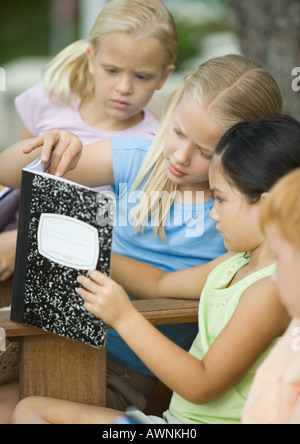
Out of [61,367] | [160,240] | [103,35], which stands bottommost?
[61,367]

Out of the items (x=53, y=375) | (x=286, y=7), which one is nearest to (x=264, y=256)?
(x=53, y=375)

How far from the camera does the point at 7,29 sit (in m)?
12.1

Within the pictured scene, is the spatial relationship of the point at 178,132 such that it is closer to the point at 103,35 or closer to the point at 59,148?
the point at 59,148

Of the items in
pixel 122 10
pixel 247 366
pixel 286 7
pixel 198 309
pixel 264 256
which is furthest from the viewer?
pixel 286 7

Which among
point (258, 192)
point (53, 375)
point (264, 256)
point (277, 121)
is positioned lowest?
point (53, 375)

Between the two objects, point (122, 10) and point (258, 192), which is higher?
Result: point (122, 10)

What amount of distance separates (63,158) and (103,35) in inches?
33.7

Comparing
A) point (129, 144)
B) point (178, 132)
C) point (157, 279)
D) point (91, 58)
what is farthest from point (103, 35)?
point (157, 279)

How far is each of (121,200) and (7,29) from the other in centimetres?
1079

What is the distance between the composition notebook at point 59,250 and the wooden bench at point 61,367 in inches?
2.9

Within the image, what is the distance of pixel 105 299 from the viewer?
57.3 inches

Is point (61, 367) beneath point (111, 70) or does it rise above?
beneath

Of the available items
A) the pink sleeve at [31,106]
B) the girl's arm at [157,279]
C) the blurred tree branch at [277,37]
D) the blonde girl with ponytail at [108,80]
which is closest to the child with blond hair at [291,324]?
the girl's arm at [157,279]

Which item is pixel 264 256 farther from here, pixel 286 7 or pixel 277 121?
pixel 286 7
